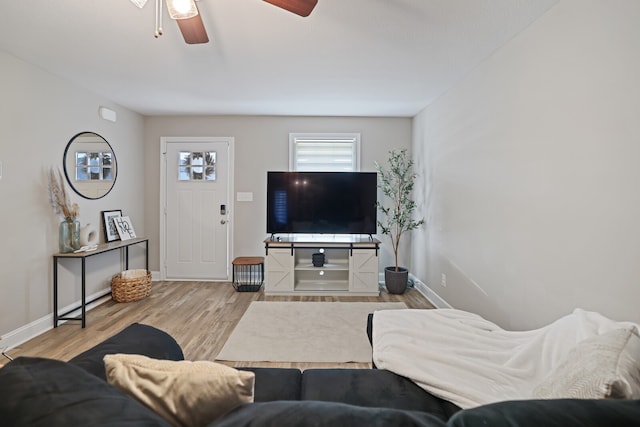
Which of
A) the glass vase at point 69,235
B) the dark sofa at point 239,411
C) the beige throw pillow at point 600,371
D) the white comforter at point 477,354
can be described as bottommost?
the white comforter at point 477,354

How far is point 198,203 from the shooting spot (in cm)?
491

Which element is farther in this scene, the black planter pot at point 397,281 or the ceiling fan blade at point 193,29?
the black planter pot at point 397,281

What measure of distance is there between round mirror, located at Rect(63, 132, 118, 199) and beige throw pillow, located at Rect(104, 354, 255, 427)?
348cm

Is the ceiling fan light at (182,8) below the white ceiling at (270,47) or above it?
below

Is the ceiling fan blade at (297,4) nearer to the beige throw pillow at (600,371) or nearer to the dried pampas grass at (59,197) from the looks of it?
the beige throw pillow at (600,371)

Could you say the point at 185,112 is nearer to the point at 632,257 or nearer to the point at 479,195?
the point at 479,195

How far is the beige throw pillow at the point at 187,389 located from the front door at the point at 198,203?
4.16 metres

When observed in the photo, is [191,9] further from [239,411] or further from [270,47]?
[239,411]

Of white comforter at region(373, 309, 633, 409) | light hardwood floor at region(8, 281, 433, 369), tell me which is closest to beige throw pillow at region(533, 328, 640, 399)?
white comforter at region(373, 309, 633, 409)

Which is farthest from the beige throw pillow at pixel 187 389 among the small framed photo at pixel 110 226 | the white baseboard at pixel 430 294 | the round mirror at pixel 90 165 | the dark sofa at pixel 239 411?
the small framed photo at pixel 110 226

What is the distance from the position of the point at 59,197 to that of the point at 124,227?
1.09 metres

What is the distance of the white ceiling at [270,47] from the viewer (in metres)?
2.09

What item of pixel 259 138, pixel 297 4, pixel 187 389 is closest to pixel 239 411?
pixel 187 389

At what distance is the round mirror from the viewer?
3.49m
